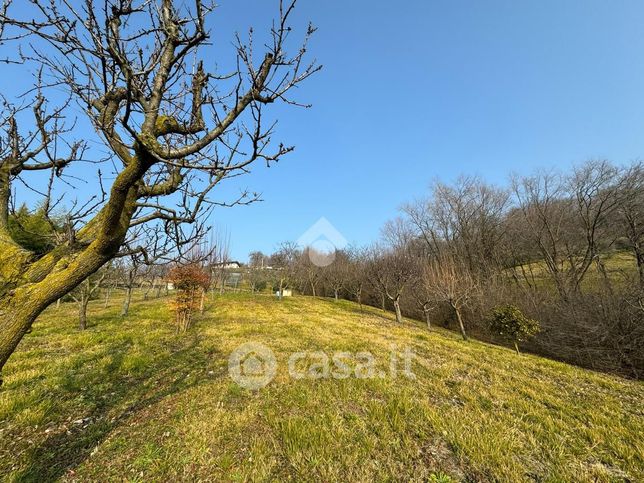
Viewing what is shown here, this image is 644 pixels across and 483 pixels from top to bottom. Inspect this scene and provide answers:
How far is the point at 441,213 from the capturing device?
1185 inches

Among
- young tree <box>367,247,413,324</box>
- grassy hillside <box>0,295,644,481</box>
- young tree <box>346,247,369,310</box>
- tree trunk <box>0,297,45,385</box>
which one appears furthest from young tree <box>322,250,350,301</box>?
tree trunk <box>0,297,45,385</box>

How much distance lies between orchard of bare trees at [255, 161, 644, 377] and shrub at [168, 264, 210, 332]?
1297 centimetres

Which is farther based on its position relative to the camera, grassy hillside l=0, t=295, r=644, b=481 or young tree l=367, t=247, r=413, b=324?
young tree l=367, t=247, r=413, b=324

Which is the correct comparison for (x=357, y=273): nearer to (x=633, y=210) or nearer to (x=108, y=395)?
(x=633, y=210)

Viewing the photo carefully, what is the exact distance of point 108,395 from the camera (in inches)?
194

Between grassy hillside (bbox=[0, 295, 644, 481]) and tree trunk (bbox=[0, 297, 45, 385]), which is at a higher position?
tree trunk (bbox=[0, 297, 45, 385])

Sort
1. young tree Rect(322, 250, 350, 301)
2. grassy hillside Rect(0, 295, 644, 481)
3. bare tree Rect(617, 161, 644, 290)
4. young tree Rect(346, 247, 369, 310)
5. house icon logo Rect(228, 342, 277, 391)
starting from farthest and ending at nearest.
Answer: young tree Rect(322, 250, 350, 301) → young tree Rect(346, 247, 369, 310) → bare tree Rect(617, 161, 644, 290) → house icon logo Rect(228, 342, 277, 391) → grassy hillside Rect(0, 295, 644, 481)

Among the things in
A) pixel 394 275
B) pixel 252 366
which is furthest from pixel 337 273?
pixel 252 366

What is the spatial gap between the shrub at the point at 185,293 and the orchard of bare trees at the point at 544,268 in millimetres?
12967

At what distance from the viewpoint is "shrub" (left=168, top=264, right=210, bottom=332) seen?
10.8 meters

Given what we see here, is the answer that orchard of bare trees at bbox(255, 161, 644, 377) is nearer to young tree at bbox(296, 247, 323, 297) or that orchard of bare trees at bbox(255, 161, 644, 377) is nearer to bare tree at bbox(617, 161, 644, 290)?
bare tree at bbox(617, 161, 644, 290)

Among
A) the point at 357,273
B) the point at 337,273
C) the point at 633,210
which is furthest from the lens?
the point at 337,273

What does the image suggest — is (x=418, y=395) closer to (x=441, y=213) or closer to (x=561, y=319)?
(x=561, y=319)

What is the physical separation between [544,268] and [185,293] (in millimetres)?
26808
